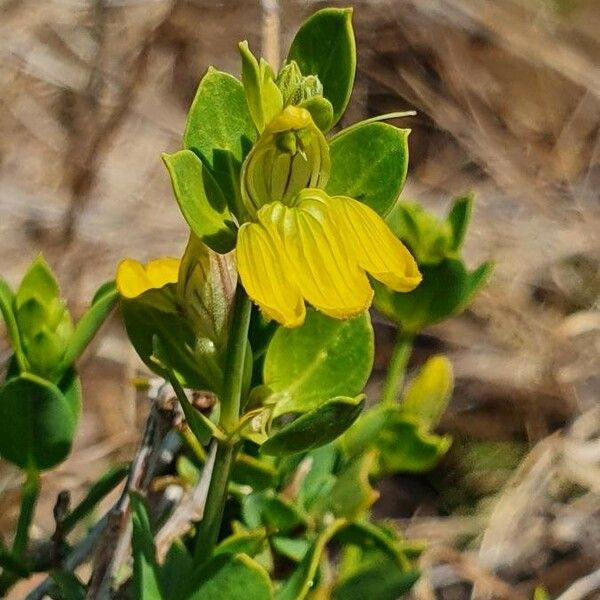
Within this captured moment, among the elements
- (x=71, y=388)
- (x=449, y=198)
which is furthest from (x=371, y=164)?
(x=449, y=198)

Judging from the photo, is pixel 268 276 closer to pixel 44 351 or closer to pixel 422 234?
pixel 44 351

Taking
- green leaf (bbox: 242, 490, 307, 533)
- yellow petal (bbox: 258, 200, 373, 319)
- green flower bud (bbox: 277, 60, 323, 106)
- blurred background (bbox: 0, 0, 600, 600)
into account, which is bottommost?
blurred background (bbox: 0, 0, 600, 600)

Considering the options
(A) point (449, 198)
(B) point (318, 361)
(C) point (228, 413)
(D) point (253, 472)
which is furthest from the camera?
(A) point (449, 198)

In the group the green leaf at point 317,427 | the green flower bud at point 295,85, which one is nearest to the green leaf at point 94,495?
the green leaf at point 317,427

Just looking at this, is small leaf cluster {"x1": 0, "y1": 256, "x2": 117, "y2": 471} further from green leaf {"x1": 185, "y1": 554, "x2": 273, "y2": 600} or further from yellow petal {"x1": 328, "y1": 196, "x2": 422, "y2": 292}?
yellow petal {"x1": 328, "y1": 196, "x2": 422, "y2": 292}

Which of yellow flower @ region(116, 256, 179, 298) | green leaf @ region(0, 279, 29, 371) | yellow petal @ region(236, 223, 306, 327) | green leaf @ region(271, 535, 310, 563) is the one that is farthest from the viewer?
green leaf @ region(271, 535, 310, 563)

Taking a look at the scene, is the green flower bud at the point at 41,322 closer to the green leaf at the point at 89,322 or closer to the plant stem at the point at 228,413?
the green leaf at the point at 89,322

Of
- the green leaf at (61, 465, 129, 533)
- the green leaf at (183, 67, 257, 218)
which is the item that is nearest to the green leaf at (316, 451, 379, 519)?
the green leaf at (61, 465, 129, 533)
